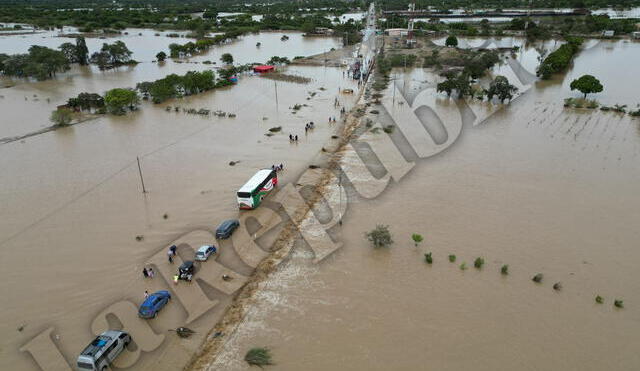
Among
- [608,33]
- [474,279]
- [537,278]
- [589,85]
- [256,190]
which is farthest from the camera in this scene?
[608,33]

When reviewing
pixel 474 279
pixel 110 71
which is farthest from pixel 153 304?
pixel 110 71

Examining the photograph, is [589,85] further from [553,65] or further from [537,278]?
[537,278]

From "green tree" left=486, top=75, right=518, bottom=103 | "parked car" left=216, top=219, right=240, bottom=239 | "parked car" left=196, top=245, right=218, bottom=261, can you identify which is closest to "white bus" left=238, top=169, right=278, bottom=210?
"parked car" left=216, top=219, right=240, bottom=239

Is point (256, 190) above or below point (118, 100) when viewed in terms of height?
below

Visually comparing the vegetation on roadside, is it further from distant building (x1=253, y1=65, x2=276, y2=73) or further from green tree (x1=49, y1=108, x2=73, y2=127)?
green tree (x1=49, y1=108, x2=73, y2=127)

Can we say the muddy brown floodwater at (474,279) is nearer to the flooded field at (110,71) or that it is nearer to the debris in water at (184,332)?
the debris in water at (184,332)

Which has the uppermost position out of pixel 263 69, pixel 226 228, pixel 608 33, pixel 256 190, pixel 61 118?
pixel 608 33

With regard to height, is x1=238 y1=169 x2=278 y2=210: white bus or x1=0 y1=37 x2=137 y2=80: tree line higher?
x1=0 y1=37 x2=137 y2=80: tree line
